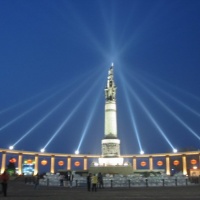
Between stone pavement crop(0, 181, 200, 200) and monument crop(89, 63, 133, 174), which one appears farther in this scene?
monument crop(89, 63, 133, 174)

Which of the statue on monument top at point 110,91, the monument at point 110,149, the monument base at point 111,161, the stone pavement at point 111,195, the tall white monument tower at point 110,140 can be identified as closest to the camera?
the stone pavement at point 111,195

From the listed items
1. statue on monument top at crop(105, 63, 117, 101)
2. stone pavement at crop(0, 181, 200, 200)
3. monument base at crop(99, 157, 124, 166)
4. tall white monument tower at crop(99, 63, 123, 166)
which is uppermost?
statue on monument top at crop(105, 63, 117, 101)

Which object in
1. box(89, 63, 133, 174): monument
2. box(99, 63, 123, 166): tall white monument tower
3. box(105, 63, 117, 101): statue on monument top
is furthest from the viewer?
box(105, 63, 117, 101): statue on monument top

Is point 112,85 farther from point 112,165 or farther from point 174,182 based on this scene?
point 174,182

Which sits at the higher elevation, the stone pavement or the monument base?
the monument base

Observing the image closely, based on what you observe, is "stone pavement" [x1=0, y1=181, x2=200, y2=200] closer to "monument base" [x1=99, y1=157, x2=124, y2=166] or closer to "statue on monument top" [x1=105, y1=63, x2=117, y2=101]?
"monument base" [x1=99, y1=157, x2=124, y2=166]

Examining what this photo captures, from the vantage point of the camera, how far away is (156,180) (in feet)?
124

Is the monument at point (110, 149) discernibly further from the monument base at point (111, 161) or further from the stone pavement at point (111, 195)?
the stone pavement at point (111, 195)

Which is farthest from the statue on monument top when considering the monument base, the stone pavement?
the stone pavement

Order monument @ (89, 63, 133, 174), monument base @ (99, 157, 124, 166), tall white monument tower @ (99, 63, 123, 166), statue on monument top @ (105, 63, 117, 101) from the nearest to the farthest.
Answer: monument @ (89, 63, 133, 174), monument base @ (99, 157, 124, 166), tall white monument tower @ (99, 63, 123, 166), statue on monument top @ (105, 63, 117, 101)

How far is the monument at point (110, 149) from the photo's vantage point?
4973cm

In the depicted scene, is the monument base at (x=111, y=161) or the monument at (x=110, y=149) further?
the monument base at (x=111, y=161)

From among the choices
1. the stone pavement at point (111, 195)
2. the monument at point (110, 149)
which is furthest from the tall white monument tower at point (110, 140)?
the stone pavement at point (111, 195)

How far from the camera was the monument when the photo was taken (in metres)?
49.7
